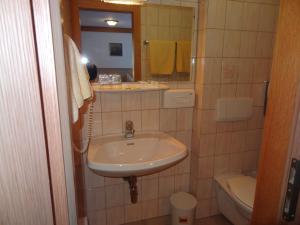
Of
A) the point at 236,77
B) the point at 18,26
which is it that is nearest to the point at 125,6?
the point at 236,77

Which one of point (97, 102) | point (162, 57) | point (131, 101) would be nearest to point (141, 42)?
point (162, 57)

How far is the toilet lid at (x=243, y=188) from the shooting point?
59.3 inches

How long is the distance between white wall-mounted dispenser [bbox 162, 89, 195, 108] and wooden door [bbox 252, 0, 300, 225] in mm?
991

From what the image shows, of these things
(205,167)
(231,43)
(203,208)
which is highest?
(231,43)

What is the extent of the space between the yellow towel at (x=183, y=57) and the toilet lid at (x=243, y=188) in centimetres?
101

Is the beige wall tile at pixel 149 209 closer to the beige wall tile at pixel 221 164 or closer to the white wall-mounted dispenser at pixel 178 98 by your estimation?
the beige wall tile at pixel 221 164

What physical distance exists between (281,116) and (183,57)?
1.17m

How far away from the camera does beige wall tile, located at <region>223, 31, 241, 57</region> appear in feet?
5.21

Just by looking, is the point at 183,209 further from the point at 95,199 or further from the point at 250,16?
the point at 250,16

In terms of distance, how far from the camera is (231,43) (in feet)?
5.28

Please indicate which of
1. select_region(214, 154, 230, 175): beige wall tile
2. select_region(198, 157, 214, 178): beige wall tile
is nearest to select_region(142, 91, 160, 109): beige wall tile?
select_region(198, 157, 214, 178): beige wall tile

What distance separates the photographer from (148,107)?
1.64 meters

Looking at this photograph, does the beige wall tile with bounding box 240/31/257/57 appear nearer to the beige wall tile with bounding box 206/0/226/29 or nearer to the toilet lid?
the beige wall tile with bounding box 206/0/226/29

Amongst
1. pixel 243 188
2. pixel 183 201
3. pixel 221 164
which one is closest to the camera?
pixel 243 188
